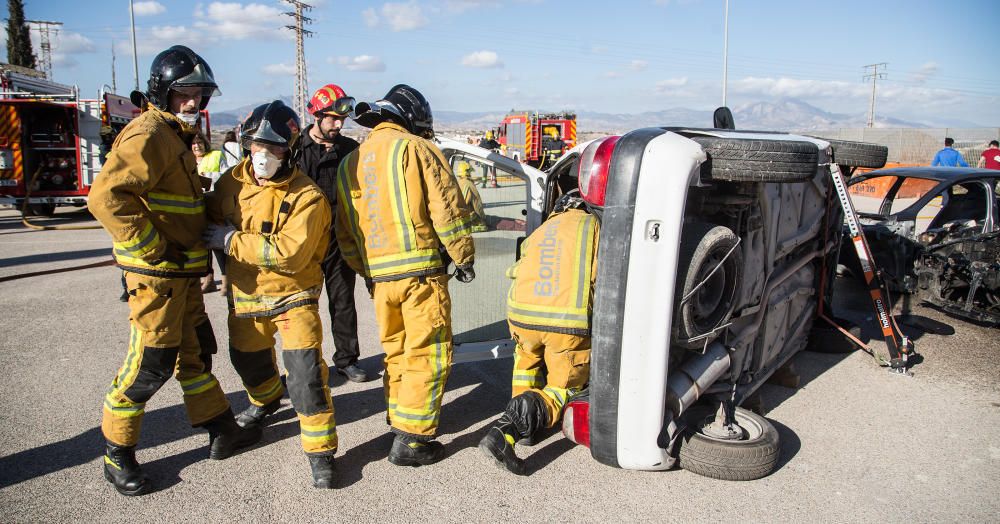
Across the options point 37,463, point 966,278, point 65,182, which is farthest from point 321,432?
point 65,182

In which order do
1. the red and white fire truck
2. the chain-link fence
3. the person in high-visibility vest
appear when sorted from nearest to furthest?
the person in high-visibility vest → the red and white fire truck → the chain-link fence

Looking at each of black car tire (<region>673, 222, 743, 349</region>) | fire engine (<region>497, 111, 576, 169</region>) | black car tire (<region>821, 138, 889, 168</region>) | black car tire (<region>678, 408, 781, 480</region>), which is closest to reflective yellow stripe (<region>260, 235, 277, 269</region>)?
black car tire (<region>673, 222, 743, 349</region>)

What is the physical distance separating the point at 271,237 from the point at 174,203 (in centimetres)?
50

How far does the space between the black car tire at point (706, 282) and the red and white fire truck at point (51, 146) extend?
43.8 feet

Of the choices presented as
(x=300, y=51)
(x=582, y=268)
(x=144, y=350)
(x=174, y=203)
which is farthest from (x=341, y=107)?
(x=300, y=51)

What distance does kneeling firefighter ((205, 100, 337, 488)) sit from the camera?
3.05 metres

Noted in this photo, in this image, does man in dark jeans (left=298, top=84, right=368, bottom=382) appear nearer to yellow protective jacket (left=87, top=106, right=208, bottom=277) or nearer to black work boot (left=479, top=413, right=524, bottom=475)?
yellow protective jacket (left=87, top=106, right=208, bottom=277)

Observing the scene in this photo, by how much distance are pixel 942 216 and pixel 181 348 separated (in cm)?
696

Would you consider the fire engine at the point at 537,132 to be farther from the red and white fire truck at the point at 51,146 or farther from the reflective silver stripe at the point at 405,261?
the reflective silver stripe at the point at 405,261

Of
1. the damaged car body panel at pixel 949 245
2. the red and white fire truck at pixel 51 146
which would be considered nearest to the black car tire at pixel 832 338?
the damaged car body panel at pixel 949 245

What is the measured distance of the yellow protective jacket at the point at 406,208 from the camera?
3205 mm

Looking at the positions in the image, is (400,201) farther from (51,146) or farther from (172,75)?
(51,146)

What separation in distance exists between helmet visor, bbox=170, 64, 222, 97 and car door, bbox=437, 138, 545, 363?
1444mm

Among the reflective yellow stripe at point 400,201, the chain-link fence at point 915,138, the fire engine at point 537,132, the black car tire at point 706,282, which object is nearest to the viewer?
the black car tire at point 706,282
